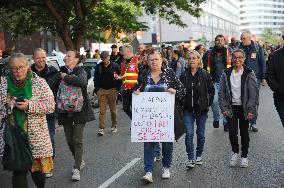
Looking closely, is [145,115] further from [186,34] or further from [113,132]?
[186,34]

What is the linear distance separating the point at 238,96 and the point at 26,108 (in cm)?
338

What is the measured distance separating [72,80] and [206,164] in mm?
2318

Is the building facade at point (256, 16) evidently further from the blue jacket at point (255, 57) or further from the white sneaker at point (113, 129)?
the white sneaker at point (113, 129)

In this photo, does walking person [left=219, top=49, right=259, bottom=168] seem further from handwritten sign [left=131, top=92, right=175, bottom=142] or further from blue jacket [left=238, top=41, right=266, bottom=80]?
blue jacket [left=238, top=41, right=266, bottom=80]

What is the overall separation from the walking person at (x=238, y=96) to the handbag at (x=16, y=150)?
3.17m

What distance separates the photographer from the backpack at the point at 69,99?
22.6 ft

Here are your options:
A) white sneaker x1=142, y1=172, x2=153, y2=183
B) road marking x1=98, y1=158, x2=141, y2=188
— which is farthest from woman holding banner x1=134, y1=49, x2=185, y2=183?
road marking x1=98, y1=158, x2=141, y2=188

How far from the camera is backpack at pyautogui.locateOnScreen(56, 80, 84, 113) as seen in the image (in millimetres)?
6887

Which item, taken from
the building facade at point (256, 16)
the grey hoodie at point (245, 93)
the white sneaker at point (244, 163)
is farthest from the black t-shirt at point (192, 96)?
the building facade at point (256, 16)

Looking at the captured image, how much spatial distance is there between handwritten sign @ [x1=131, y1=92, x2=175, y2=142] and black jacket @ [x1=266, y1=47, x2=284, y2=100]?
4.25 ft

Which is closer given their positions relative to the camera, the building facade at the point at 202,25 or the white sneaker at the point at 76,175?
the white sneaker at the point at 76,175

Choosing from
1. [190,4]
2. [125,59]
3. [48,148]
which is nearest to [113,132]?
[125,59]

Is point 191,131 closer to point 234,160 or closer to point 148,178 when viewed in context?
point 234,160

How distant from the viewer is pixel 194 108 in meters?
7.25
